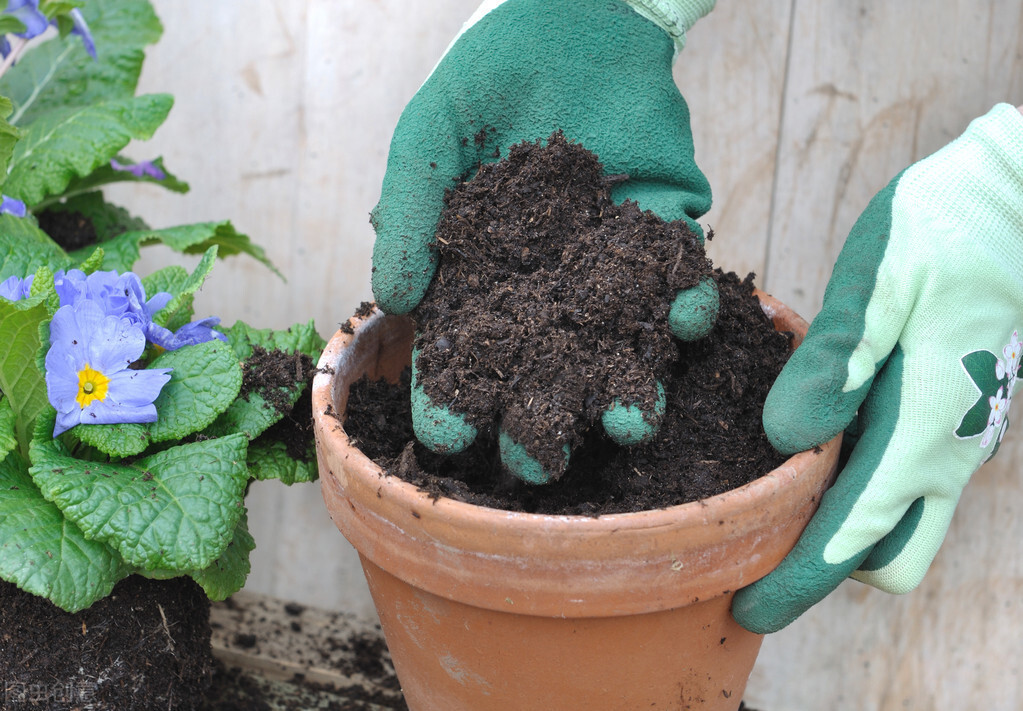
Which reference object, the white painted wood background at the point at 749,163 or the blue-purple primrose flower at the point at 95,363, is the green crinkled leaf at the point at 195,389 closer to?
the blue-purple primrose flower at the point at 95,363

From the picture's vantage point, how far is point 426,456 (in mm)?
1108

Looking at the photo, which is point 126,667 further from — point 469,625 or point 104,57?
point 104,57

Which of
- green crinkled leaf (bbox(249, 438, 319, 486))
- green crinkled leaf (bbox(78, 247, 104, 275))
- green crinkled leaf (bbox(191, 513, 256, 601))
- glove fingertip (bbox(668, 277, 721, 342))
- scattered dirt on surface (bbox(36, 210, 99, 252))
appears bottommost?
green crinkled leaf (bbox(191, 513, 256, 601))

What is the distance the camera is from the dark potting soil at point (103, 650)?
3.82ft

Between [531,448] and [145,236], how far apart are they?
887mm

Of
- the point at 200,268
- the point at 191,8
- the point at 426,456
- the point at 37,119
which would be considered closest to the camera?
the point at 426,456

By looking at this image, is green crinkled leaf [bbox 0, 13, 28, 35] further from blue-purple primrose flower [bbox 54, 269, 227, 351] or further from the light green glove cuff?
the light green glove cuff

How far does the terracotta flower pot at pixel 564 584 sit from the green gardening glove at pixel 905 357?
35 millimetres

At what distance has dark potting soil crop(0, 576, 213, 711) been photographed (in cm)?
116

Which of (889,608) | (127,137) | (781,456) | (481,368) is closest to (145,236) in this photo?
(127,137)

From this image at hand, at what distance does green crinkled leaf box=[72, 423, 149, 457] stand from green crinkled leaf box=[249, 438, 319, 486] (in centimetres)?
17

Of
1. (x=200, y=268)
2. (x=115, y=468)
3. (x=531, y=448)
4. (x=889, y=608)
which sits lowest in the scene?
(x=889, y=608)

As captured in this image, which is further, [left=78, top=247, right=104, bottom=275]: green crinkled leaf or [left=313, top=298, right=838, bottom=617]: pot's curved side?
[left=78, top=247, right=104, bottom=275]: green crinkled leaf

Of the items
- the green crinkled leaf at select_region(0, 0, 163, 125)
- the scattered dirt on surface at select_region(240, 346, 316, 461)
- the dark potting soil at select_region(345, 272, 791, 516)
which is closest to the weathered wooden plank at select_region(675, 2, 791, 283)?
the dark potting soil at select_region(345, 272, 791, 516)
